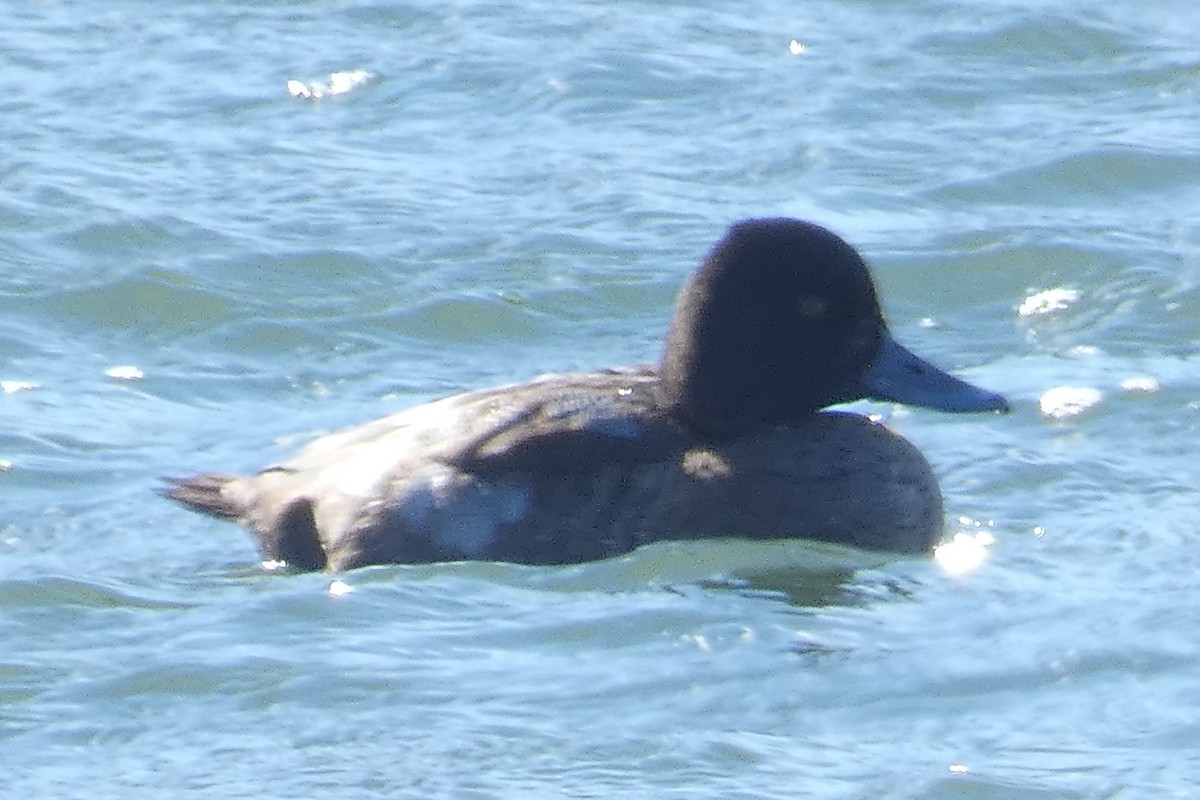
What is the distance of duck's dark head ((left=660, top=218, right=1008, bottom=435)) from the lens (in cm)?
845

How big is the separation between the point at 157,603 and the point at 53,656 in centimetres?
60

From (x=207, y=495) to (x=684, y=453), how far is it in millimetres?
1574

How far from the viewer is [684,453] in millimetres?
8336

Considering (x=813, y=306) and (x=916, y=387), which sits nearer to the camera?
(x=813, y=306)

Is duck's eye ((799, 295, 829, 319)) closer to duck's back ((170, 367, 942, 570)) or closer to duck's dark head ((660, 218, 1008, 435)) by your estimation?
duck's dark head ((660, 218, 1008, 435))

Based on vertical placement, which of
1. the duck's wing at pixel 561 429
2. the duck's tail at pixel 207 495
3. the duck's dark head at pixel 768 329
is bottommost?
the duck's tail at pixel 207 495

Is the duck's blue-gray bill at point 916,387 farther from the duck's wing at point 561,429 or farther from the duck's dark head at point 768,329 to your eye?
the duck's wing at point 561,429

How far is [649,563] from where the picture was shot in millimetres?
8086

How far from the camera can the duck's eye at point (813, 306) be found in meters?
8.52

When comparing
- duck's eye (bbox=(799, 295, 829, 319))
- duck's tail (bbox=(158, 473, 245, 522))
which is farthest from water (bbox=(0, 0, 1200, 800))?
duck's eye (bbox=(799, 295, 829, 319))

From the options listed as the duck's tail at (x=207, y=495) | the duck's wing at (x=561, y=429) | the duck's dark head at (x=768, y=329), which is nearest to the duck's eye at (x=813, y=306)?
the duck's dark head at (x=768, y=329)

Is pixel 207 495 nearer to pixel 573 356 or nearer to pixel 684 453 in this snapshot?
pixel 684 453

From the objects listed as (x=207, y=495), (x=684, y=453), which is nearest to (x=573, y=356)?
(x=207, y=495)

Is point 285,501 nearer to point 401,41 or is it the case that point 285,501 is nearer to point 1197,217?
point 1197,217
